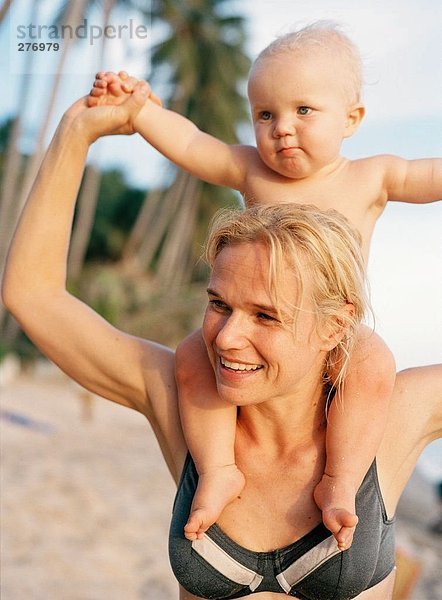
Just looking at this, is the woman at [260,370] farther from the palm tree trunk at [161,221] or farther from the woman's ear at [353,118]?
the palm tree trunk at [161,221]

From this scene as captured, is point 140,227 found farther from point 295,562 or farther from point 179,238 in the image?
point 295,562

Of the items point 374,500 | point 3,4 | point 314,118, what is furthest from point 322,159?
point 3,4

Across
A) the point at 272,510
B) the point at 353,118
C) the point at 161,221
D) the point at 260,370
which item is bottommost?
the point at 272,510

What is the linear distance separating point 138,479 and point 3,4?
303 inches

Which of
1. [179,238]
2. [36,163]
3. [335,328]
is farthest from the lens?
[179,238]

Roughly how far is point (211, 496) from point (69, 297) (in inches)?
27.9

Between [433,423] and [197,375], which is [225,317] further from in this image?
[433,423]

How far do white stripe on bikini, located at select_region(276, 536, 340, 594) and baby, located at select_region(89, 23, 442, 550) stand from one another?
0.07 metres

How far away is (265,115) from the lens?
2443mm

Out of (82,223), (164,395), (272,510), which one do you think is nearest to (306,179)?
(164,395)

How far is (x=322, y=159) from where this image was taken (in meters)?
2.39

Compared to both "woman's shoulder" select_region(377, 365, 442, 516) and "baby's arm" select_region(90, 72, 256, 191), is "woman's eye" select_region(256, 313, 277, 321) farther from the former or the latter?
"baby's arm" select_region(90, 72, 256, 191)

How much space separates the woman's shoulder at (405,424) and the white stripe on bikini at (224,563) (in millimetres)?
395

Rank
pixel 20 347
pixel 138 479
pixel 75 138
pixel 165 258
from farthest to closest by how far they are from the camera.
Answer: pixel 165 258, pixel 20 347, pixel 138 479, pixel 75 138
